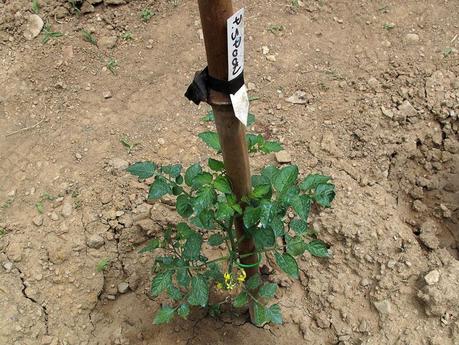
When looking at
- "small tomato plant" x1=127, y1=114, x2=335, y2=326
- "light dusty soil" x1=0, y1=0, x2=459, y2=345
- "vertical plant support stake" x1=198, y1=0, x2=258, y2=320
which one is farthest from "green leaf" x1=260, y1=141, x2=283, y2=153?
"light dusty soil" x1=0, y1=0, x2=459, y2=345

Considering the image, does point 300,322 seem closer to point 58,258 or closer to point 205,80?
point 58,258

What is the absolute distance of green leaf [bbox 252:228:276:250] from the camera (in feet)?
5.13

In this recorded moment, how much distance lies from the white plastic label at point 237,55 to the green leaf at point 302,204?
29 centimetres

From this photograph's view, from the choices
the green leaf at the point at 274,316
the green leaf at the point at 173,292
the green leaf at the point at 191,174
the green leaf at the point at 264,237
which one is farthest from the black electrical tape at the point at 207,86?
the green leaf at the point at 274,316

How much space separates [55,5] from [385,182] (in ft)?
7.04

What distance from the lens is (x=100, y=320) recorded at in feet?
6.96

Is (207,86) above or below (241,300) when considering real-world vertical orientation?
above

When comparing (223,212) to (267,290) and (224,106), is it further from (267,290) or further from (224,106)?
(267,290)

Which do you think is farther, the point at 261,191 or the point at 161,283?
the point at 161,283

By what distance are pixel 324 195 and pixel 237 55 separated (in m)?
0.52

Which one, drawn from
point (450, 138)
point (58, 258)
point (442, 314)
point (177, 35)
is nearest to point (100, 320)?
point (58, 258)

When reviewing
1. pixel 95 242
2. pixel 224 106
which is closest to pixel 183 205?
A: pixel 224 106

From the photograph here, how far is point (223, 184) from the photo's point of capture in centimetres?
152

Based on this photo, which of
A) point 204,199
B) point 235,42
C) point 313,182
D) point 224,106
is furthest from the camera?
point 313,182
